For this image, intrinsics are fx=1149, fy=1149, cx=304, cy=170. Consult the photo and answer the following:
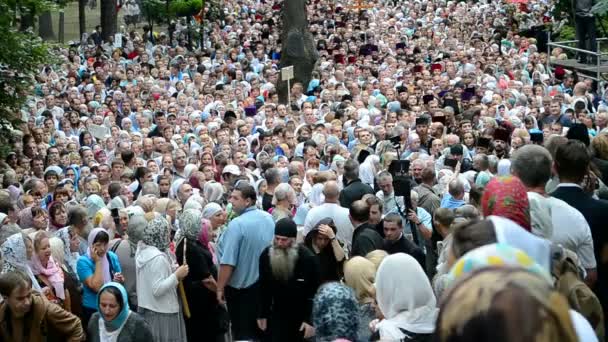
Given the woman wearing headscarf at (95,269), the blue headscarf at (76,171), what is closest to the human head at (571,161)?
the woman wearing headscarf at (95,269)

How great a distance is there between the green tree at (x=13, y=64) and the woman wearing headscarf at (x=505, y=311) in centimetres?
1538

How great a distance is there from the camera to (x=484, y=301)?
229 cm

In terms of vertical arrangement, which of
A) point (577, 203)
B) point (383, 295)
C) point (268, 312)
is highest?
point (577, 203)

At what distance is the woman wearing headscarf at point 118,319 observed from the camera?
7180mm

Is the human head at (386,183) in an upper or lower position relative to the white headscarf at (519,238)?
lower

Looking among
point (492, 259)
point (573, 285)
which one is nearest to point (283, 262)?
point (573, 285)

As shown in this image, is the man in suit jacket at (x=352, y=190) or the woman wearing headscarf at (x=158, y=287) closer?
the woman wearing headscarf at (x=158, y=287)

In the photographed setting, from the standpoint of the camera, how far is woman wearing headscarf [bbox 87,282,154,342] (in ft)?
23.6

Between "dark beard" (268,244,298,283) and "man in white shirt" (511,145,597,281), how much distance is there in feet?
8.58

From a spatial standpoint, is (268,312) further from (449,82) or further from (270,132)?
(449,82)

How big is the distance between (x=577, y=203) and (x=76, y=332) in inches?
134

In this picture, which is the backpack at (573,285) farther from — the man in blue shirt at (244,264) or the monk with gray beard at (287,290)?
the man in blue shirt at (244,264)

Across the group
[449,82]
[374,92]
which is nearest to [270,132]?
[374,92]

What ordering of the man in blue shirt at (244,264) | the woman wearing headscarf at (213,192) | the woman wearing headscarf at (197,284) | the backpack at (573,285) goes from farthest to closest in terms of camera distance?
the woman wearing headscarf at (213,192) < the man in blue shirt at (244,264) < the woman wearing headscarf at (197,284) < the backpack at (573,285)
